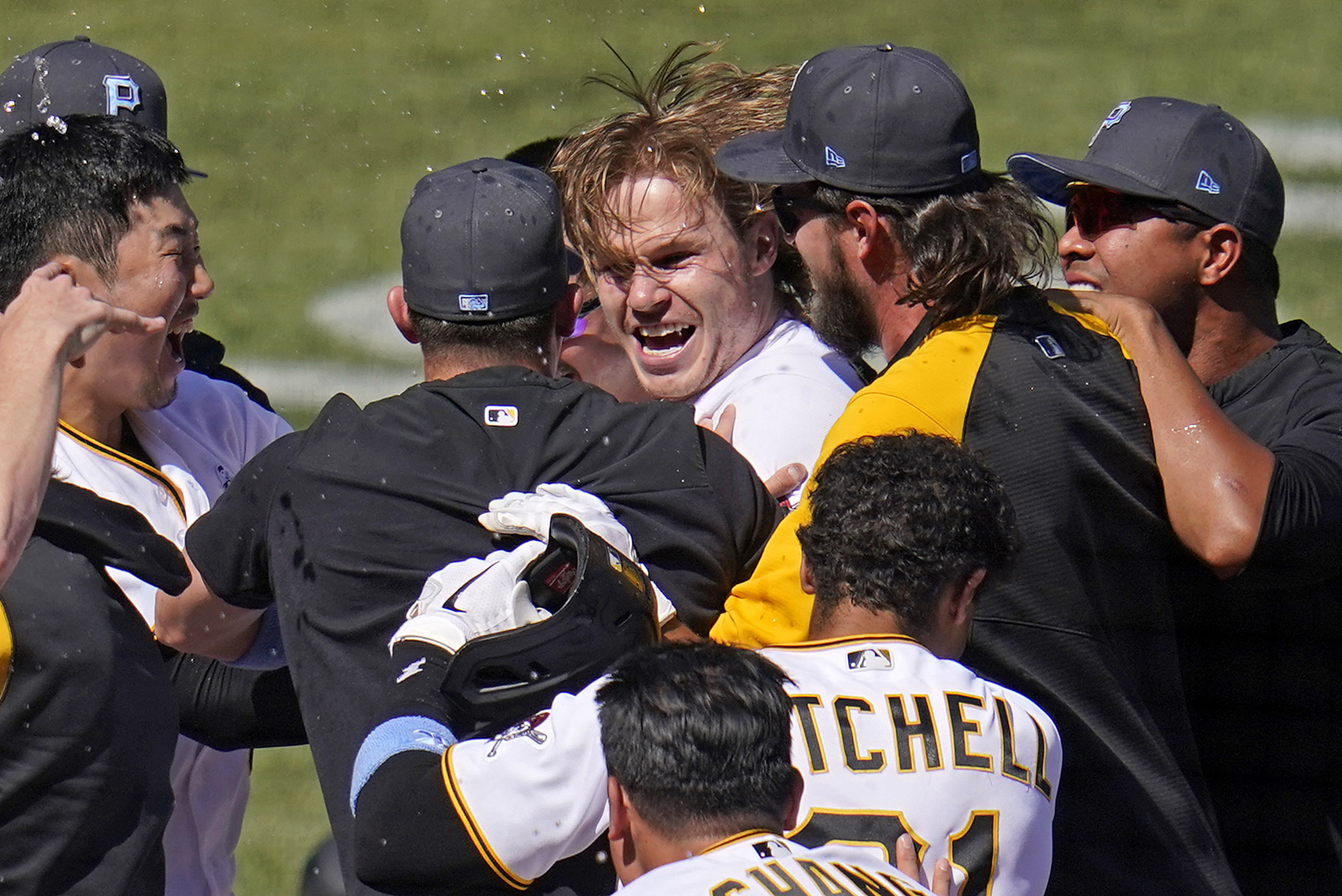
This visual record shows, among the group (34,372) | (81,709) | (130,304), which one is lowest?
(81,709)

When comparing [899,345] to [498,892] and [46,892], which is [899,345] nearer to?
[498,892]

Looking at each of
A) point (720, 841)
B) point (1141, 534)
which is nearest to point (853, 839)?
point (720, 841)

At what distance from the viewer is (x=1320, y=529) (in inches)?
94.6

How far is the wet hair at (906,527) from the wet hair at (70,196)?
4.72 ft

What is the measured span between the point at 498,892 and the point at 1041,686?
823 millimetres

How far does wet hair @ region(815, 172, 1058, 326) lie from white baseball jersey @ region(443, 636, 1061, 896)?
0.63m

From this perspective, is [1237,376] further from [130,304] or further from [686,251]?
[130,304]

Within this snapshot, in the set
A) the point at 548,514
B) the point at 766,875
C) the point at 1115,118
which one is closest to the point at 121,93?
the point at 548,514

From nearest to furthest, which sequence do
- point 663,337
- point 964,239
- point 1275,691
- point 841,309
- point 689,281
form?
point 964,239 → point 841,309 → point 1275,691 → point 689,281 → point 663,337

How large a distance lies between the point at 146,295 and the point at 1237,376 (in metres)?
1.92

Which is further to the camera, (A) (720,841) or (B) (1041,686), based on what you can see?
(B) (1041,686)

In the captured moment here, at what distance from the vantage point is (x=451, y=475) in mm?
2232

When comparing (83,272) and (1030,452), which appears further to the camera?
(83,272)

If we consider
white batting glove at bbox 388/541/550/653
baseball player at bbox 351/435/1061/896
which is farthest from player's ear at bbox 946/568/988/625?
white batting glove at bbox 388/541/550/653
